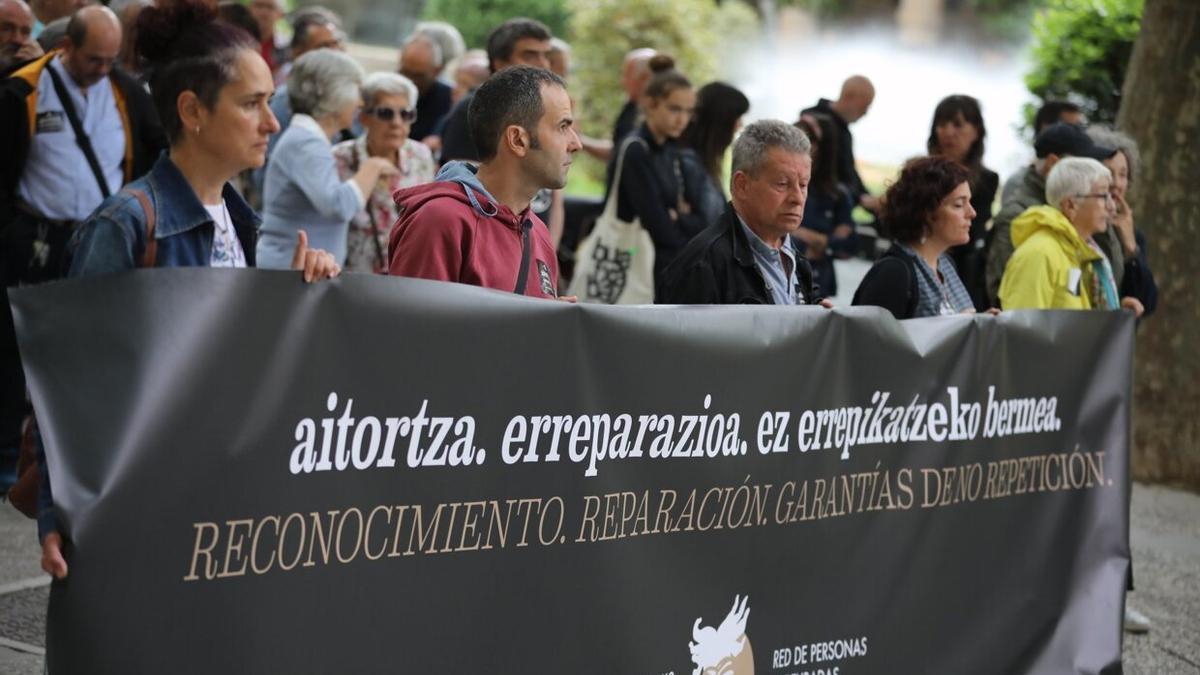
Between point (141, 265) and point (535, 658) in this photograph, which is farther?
point (535, 658)

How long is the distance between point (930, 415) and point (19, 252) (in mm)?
4265

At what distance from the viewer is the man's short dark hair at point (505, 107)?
14.9 ft

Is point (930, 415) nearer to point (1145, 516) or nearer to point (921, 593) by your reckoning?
point (921, 593)

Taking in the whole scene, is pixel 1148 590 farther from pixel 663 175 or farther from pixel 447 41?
pixel 447 41

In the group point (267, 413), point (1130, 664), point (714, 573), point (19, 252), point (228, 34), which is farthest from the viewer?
point (19, 252)

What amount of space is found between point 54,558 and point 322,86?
4246 millimetres

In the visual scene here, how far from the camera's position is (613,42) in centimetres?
2331

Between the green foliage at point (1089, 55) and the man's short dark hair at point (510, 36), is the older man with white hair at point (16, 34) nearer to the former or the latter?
the man's short dark hair at point (510, 36)

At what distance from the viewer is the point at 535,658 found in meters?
4.09

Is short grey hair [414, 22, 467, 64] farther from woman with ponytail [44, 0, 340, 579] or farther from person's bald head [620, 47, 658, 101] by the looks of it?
woman with ponytail [44, 0, 340, 579]

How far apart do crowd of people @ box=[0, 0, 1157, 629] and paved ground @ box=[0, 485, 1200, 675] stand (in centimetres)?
104

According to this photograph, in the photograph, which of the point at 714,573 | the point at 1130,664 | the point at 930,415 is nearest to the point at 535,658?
the point at 714,573

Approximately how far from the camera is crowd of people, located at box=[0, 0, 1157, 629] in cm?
381

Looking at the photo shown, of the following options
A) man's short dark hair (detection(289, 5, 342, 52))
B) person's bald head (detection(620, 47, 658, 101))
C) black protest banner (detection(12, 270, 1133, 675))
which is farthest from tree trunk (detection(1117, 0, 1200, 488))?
man's short dark hair (detection(289, 5, 342, 52))
